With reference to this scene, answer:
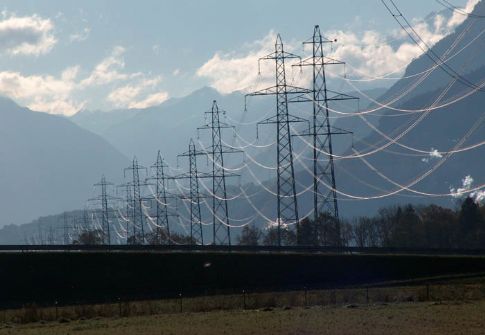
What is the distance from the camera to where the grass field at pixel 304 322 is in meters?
37.4

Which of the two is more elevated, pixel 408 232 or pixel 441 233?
pixel 408 232

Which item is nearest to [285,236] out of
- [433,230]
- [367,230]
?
[367,230]

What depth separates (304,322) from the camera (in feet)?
136

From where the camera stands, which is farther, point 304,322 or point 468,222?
point 468,222

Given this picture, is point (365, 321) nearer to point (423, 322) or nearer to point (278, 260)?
point (423, 322)

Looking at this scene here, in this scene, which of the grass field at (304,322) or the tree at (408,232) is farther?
the tree at (408,232)

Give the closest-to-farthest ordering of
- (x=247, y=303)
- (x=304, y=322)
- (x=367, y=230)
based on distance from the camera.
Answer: (x=304, y=322) → (x=247, y=303) → (x=367, y=230)

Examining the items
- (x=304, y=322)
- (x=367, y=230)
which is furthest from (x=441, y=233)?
(x=304, y=322)

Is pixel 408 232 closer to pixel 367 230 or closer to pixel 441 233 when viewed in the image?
pixel 441 233

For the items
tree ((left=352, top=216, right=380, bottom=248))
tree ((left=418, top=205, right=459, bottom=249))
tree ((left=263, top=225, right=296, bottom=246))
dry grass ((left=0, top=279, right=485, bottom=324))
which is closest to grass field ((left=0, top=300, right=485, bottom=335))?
dry grass ((left=0, top=279, right=485, bottom=324))

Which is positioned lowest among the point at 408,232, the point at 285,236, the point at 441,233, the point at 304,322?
the point at 304,322

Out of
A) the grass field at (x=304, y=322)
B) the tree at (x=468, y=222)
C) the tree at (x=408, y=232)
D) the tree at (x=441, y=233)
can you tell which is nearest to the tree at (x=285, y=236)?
the tree at (x=408, y=232)

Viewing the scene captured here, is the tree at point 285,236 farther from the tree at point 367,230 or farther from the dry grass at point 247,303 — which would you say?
the dry grass at point 247,303

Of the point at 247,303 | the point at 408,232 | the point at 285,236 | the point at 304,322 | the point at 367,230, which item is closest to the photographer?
the point at 304,322
